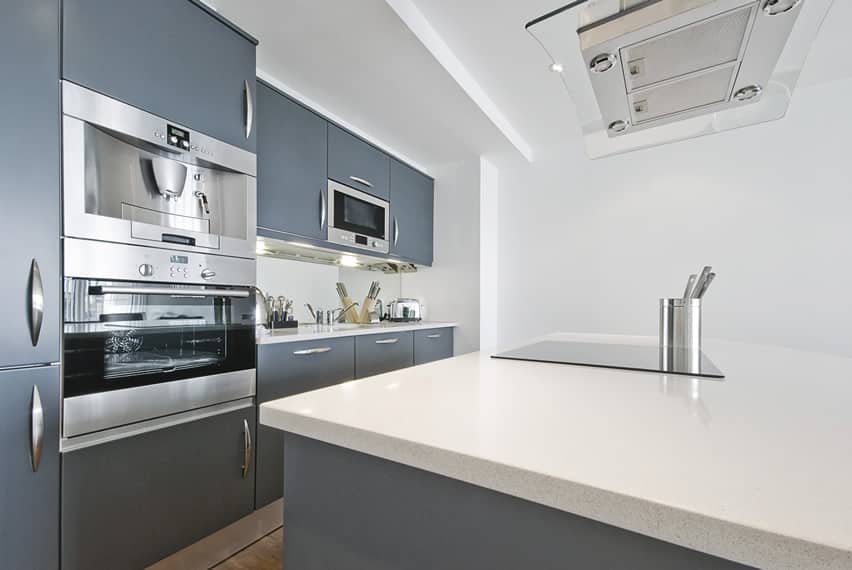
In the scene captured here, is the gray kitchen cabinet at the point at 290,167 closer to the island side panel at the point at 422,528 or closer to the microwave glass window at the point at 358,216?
the microwave glass window at the point at 358,216

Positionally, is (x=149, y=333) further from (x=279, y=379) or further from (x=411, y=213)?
Result: (x=411, y=213)

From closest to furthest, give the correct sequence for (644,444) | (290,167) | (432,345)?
Result: (644,444) < (290,167) < (432,345)

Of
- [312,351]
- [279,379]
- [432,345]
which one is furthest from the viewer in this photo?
[432,345]

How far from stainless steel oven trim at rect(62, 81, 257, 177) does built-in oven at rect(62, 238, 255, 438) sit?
38 centimetres

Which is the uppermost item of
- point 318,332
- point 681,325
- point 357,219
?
point 357,219

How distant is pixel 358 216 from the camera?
2.64m

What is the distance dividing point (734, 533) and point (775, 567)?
0.03 meters

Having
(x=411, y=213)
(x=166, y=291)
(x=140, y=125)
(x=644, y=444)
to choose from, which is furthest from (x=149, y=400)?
(x=411, y=213)

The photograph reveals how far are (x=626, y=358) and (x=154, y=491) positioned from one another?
5.31ft

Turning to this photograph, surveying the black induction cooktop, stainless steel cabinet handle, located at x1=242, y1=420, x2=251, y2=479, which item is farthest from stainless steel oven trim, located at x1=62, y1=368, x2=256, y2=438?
the black induction cooktop

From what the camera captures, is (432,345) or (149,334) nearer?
(149,334)

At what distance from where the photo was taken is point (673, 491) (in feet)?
1.13

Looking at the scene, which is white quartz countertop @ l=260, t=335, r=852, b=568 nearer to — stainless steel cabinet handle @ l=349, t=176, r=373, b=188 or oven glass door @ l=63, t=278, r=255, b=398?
oven glass door @ l=63, t=278, r=255, b=398

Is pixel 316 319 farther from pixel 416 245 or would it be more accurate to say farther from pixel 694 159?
pixel 694 159
